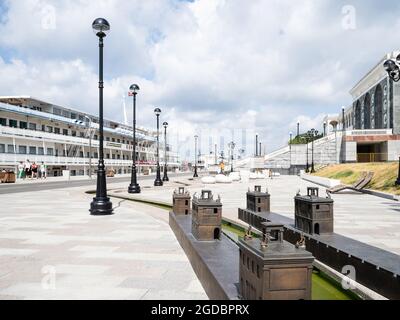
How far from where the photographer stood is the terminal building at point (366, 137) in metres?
55.9

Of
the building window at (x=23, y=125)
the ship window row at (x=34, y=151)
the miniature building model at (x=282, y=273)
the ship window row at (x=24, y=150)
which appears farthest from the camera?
the building window at (x=23, y=125)

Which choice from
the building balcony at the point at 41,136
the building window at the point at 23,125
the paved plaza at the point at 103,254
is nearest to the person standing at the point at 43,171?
the building balcony at the point at 41,136

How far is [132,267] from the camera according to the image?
5922 mm

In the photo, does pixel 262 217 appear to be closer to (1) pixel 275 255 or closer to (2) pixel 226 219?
(2) pixel 226 219

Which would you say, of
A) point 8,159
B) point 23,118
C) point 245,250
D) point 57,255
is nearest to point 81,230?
point 57,255

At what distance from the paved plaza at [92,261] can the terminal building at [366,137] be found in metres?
52.2

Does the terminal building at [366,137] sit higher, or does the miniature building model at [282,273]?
the terminal building at [366,137]

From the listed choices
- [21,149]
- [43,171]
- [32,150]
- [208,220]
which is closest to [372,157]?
[43,171]

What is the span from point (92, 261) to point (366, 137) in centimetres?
5844

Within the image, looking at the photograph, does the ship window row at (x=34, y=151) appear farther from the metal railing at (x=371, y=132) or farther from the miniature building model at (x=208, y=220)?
the metal railing at (x=371, y=132)

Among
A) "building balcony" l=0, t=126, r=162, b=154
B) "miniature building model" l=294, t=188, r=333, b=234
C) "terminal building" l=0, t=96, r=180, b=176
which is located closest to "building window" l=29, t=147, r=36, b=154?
"terminal building" l=0, t=96, r=180, b=176

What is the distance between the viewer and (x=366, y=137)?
57.2 metres

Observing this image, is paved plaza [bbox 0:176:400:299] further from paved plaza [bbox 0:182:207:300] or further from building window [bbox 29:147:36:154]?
building window [bbox 29:147:36:154]

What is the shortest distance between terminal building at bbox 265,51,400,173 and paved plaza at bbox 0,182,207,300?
52174 mm
